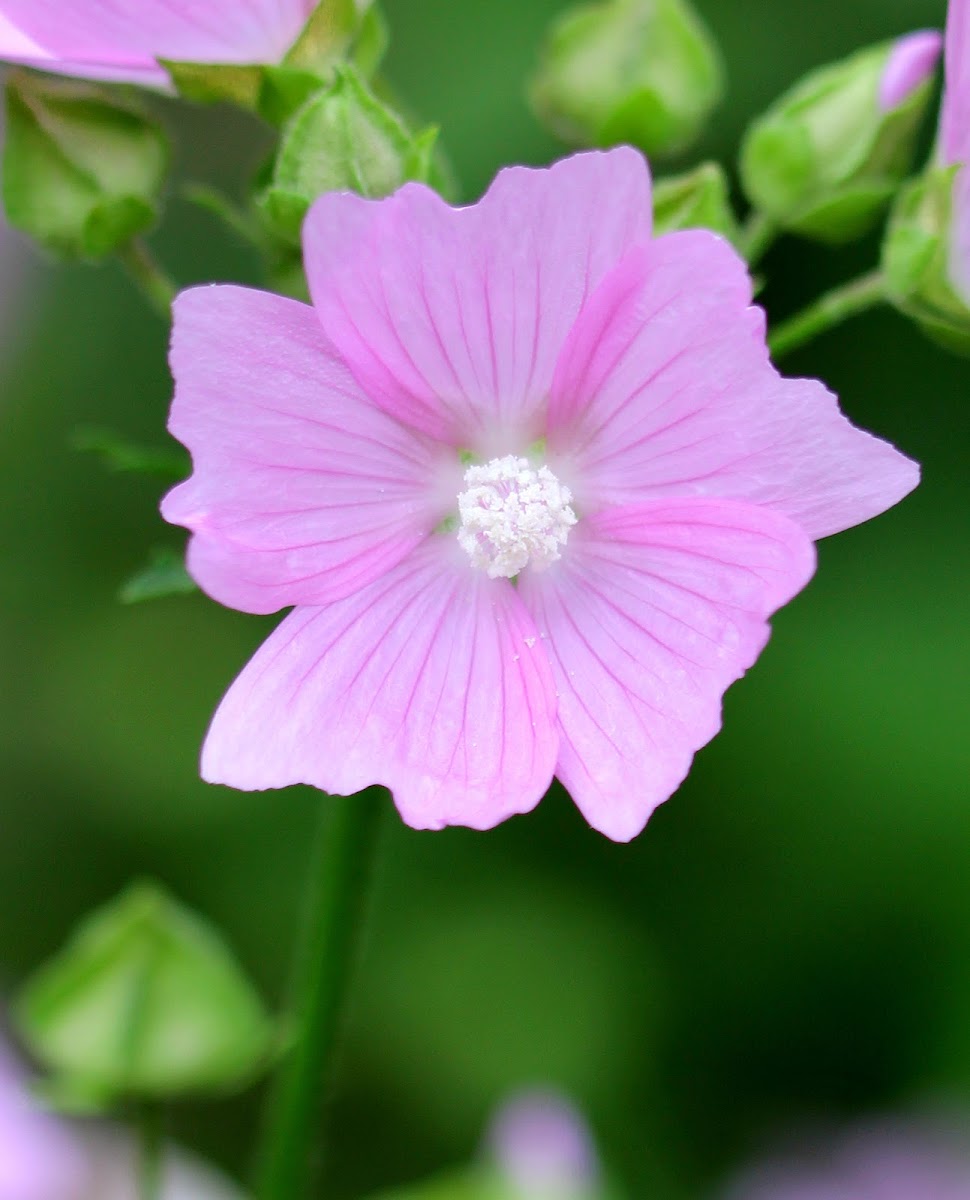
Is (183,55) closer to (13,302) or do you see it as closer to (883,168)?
(883,168)

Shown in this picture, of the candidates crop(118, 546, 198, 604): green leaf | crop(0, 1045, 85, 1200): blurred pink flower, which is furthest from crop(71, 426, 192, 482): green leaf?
crop(0, 1045, 85, 1200): blurred pink flower

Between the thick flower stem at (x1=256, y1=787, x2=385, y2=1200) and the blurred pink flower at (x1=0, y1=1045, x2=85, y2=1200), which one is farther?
the blurred pink flower at (x1=0, y1=1045, x2=85, y2=1200)

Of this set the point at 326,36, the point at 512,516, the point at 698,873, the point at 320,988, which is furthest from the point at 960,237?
the point at 698,873

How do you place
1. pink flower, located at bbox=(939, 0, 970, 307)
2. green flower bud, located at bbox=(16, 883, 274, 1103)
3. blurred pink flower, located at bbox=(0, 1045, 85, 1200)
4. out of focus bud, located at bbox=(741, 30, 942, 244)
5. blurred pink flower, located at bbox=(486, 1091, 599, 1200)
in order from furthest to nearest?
blurred pink flower, located at bbox=(0, 1045, 85, 1200)
blurred pink flower, located at bbox=(486, 1091, 599, 1200)
green flower bud, located at bbox=(16, 883, 274, 1103)
out of focus bud, located at bbox=(741, 30, 942, 244)
pink flower, located at bbox=(939, 0, 970, 307)

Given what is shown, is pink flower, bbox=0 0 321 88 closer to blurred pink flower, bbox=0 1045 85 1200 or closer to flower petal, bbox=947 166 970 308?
flower petal, bbox=947 166 970 308

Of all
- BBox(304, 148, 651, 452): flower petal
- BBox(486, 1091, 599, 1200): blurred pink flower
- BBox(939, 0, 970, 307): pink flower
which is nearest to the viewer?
BBox(304, 148, 651, 452): flower petal

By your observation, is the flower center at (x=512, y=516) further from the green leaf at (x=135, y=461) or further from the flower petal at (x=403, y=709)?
the green leaf at (x=135, y=461)

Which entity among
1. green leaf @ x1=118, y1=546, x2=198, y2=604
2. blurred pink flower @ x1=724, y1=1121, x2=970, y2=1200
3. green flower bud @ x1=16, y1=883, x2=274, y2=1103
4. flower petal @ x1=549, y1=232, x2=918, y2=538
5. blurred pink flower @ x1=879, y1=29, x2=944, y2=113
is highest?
blurred pink flower @ x1=879, y1=29, x2=944, y2=113
